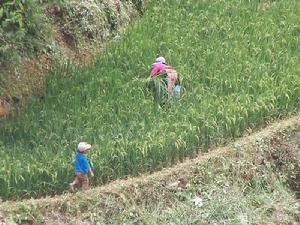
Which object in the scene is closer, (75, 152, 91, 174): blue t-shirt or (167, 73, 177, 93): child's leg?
(75, 152, 91, 174): blue t-shirt

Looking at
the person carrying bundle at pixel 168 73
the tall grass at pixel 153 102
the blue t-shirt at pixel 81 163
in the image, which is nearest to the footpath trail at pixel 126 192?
the tall grass at pixel 153 102

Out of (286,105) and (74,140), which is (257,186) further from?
(74,140)

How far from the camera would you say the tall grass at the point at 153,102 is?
6711 millimetres

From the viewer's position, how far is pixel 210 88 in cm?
812

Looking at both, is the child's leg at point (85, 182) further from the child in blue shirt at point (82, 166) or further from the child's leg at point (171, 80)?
the child's leg at point (171, 80)

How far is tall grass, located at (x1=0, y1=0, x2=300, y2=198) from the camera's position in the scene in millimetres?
6711

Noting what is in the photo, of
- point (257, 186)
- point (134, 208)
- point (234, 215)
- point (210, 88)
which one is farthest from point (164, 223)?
point (210, 88)

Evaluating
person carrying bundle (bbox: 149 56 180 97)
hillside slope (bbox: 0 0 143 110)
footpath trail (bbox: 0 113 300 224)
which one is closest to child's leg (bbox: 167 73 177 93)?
person carrying bundle (bbox: 149 56 180 97)

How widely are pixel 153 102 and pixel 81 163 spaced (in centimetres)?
173

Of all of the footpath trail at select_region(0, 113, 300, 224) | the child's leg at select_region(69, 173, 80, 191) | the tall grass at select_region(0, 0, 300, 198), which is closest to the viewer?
the footpath trail at select_region(0, 113, 300, 224)

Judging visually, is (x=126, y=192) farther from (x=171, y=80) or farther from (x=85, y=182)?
(x=171, y=80)

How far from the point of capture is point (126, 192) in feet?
21.4

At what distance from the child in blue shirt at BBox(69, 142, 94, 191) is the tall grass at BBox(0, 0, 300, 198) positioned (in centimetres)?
17

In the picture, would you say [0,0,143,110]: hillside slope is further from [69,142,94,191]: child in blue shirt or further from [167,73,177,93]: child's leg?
[69,142,94,191]: child in blue shirt
